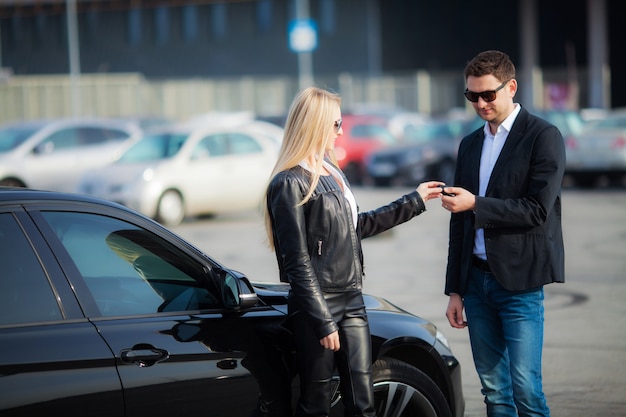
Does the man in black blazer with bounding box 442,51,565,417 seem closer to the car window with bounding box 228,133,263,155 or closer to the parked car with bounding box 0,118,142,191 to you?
the car window with bounding box 228,133,263,155

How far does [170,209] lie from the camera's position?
676 inches

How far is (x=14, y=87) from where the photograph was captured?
39.9 m

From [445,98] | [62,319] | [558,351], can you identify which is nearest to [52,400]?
[62,319]

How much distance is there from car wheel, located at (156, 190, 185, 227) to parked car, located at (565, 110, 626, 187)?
31.5ft

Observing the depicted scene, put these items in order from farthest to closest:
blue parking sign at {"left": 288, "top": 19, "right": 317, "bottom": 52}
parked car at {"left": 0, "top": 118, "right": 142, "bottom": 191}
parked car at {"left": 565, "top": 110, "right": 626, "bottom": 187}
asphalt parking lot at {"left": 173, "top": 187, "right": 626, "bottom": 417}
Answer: blue parking sign at {"left": 288, "top": 19, "right": 317, "bottom": 52} → parked car at {"left": 565, "top": 110, "right": 626, "bottom": 187} → parked car at {"left": 0, "top": 118, "right": 142, "bottom": 191} → asphalt parking lot at {"left": 173, "top": 187, "right": 626, "bottom": 417}

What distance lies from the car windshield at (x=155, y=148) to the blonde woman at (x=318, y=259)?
13.5 metres

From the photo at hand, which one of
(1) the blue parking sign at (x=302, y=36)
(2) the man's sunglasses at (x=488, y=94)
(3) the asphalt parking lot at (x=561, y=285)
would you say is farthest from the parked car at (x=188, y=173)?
(1) the blue parking sign at (x=302, y=36)

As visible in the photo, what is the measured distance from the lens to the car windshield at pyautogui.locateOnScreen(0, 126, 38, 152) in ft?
65.4

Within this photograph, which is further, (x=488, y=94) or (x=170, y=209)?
(x=170, y=209)

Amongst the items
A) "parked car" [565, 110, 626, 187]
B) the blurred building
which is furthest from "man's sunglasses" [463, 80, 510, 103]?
the blurred building

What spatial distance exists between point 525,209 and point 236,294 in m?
1.24

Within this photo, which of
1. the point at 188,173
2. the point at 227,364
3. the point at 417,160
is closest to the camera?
the point at 227,364

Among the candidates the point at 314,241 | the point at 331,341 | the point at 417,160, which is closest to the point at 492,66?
the point at 314,241

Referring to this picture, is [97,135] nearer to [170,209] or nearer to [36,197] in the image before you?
[170,209]
